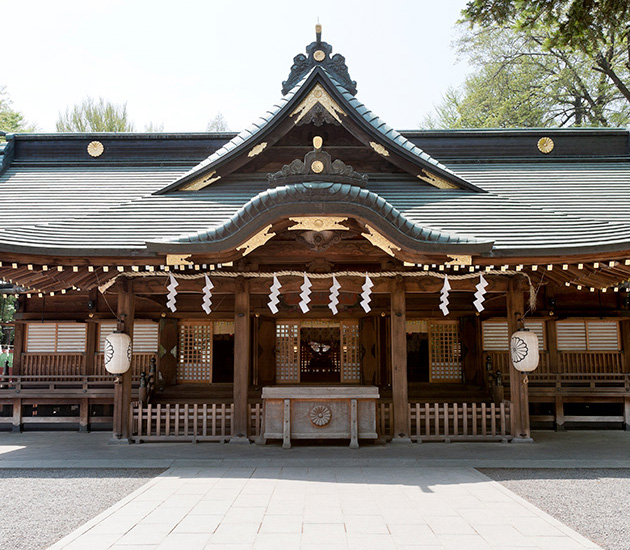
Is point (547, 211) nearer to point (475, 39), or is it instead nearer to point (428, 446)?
point (428, 446)

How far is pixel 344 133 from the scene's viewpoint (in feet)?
39.5

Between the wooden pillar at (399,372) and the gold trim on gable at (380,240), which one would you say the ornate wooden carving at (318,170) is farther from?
the wooden pillar at (399,372)

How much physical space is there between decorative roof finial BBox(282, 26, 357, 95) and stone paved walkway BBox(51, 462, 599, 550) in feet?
28.3

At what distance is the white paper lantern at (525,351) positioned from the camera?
9695mm

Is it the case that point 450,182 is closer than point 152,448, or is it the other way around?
point 152,448

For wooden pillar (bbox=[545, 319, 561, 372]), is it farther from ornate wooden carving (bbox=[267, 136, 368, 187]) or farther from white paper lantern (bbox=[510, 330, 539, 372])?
ornate wooden carving (bbox=[267, 136, 368, 187])

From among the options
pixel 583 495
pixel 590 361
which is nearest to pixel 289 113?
pixel 583 495

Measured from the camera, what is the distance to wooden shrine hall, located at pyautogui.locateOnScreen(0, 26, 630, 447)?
9227 millimetres

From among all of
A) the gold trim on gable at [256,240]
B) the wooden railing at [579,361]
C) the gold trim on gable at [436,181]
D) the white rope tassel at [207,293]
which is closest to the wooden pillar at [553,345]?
the wooden railing at [579,361]

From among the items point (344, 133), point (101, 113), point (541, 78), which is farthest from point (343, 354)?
point (101, 113)

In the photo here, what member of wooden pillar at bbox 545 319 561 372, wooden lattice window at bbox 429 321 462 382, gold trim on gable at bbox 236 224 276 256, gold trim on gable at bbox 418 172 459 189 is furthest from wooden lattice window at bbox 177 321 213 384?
wooden pillar at bbox 545 319 561 372

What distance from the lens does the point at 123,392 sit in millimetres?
Result: 10055

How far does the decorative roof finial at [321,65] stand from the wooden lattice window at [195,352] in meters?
6.31

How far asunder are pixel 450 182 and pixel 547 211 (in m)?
2.13
